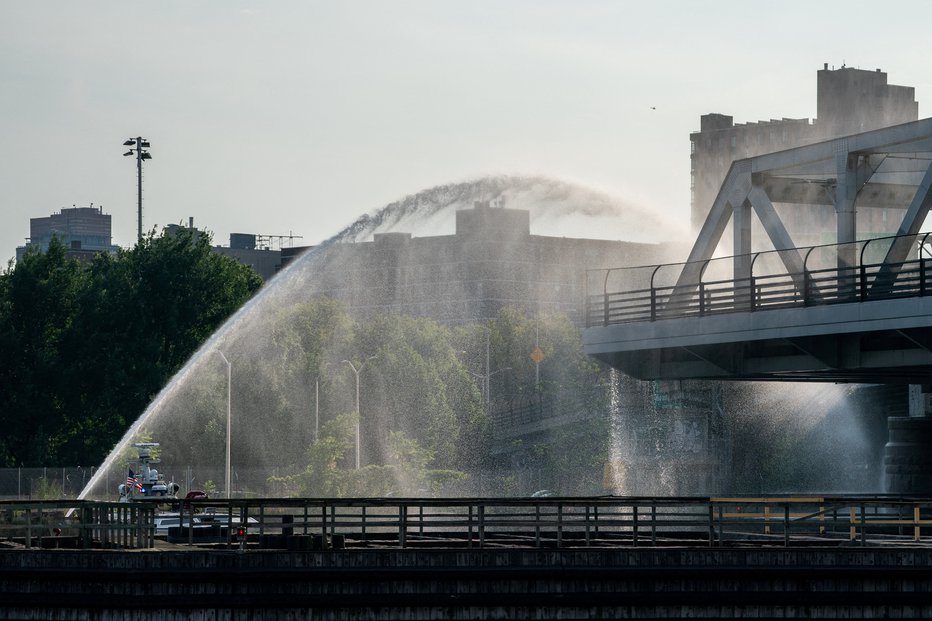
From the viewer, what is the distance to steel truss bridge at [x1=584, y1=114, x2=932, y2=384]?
4794 cm

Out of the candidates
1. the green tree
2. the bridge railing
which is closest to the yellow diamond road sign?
the green tree

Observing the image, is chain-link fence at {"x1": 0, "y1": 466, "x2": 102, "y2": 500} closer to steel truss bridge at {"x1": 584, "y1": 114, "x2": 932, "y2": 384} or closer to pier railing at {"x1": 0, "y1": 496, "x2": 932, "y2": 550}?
steel truss bridge at {"x1": 584, "y1": 114, "x2": 932, "y2": 384}

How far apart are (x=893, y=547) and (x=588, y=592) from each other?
572 centimetres

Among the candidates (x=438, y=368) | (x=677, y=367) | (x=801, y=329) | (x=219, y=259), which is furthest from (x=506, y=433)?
(x=801, y=329)

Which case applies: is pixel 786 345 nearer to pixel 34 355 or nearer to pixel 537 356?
pixel 34 355

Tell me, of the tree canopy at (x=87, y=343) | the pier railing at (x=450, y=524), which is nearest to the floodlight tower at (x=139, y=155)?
the tree canopy at (x=87, y=343)

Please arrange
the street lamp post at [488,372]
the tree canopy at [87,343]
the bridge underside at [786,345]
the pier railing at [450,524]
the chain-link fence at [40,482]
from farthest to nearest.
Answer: the street lamp post at [488,372]
the tree canopy at [87,343]
the chain-link fence at [40,482]
the bridge underside at [786,345]
the pier railing at [450,524]

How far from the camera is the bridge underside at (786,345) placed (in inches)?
1865

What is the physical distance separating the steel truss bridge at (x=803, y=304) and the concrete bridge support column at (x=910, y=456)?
192cm

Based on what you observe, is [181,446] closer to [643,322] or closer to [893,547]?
[643,322]

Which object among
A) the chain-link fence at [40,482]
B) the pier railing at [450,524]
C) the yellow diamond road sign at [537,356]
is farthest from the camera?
the yellow diamond road sign at [537,356]

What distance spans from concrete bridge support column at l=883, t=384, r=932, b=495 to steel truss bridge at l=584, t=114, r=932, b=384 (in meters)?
1.92

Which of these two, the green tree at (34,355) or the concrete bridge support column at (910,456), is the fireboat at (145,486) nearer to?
the concrete bridge support column at (910,456)

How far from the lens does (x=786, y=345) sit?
174 feet
